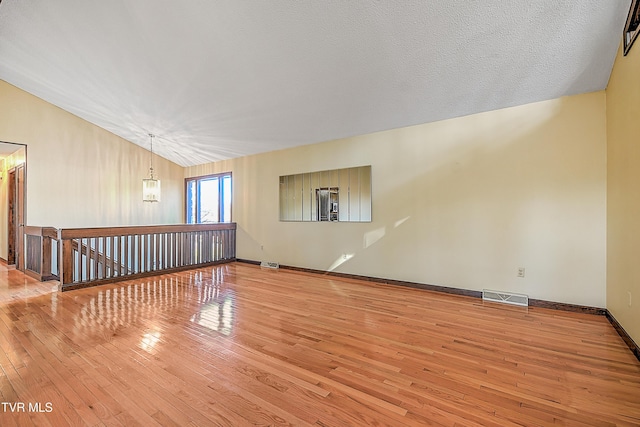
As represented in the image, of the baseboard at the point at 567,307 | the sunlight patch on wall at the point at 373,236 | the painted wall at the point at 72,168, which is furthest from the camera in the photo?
the painted wall at the point at 72,168

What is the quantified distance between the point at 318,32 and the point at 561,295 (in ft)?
12.9

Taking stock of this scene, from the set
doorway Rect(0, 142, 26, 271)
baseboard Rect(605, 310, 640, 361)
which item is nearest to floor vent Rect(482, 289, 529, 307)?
baseboard Rect(605, 310, 640, 361)

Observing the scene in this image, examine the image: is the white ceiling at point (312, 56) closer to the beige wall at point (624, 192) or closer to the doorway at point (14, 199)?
the beige wall at point (624, 192)

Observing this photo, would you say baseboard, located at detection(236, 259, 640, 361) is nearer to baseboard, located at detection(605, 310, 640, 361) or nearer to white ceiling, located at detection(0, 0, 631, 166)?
baseboard, located at detection(605, 310, 640, 361)

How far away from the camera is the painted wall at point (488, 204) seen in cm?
318

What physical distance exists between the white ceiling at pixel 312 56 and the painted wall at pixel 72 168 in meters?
0.66

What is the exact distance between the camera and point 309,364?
208cm

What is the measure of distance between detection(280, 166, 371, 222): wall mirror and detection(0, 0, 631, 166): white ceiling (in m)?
0.76

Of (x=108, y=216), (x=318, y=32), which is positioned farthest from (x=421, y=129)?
(x=108, y=216)

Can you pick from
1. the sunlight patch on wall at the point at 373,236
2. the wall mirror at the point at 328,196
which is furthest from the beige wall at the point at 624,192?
the wall mirror at the point at 328,196

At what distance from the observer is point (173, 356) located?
219 centimetres

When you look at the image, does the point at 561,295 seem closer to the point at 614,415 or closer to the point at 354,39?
the point at 614,415

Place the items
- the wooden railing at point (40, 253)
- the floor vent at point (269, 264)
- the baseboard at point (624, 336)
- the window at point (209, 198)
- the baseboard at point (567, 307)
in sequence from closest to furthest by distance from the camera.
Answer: the baseboard at point (624, 336)
the baseboard at point (567, 307)
the wooden railing at point (40, 253)
the floor vent at point (269, 264)
the window at point (209, 198)

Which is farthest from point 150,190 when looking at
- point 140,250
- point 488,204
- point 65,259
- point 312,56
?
point 488,204
